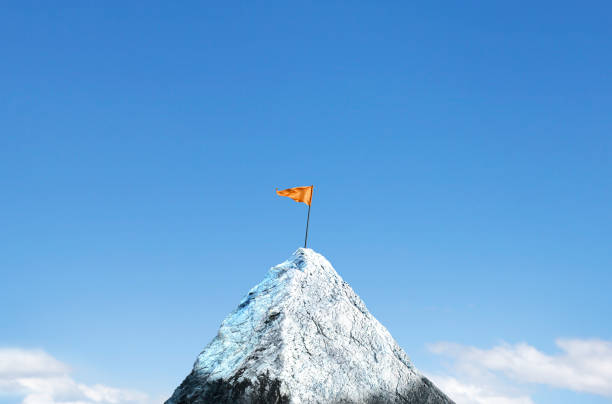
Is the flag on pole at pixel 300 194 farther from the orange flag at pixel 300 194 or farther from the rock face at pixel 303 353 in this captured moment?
the rock face at pixel 303 353

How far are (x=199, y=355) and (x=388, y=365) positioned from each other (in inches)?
175

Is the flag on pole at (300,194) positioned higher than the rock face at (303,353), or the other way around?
the flag on pole at (300,194)

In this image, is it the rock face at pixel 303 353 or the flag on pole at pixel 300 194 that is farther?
the flag on pole at pixel 300 194

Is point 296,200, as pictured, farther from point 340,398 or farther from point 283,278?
point 340,398

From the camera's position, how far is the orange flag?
61.0ft

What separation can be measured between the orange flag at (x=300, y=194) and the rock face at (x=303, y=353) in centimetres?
208

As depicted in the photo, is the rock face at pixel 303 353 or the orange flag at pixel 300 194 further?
the orange flag at pixel 300 194

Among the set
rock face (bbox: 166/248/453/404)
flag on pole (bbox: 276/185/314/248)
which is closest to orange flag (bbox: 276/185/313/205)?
flag on pole (bbox: 276/185/314/248)

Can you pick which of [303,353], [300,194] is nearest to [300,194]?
[300,194]

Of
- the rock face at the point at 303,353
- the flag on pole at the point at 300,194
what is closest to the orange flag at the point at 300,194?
the flag on pole at the point at 300,194

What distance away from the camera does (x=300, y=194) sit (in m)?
18.7

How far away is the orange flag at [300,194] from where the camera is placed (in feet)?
61.0

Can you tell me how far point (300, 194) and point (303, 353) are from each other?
5.29m

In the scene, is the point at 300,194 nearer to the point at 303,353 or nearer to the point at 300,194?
the point at 300,194
